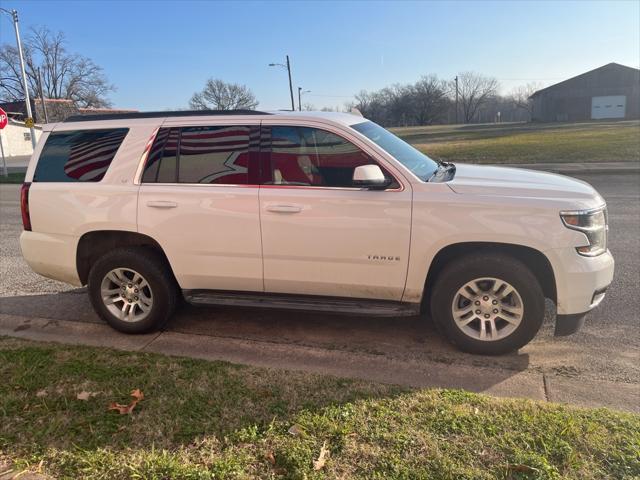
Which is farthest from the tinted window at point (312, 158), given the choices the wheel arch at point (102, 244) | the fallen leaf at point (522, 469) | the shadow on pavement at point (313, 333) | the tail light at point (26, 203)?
the tail light at point (26, 203)

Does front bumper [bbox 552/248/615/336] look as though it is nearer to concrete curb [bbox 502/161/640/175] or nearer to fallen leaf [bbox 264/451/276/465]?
fallen leaf [bbox 264/451/276/465]

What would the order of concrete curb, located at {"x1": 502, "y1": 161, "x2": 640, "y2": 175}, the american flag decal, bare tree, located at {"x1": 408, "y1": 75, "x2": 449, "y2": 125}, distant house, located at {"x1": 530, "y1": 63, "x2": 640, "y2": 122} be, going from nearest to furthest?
1. the american flag decal
2. concrete curb, located at {"x1": 502, "y1": 161, "x2": 640, "y2": 175}
3. distant house, located at {"x1": 530, "y1": 63, "x2": 640, "y2": 122}
4. bare tree, located at {"x1": 408, "y1": 75, "x2": 449, "y2": 125}

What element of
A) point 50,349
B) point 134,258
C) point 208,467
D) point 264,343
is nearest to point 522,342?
point 264,343

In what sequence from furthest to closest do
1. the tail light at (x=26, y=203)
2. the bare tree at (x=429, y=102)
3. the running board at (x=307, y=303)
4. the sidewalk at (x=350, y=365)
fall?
the bare tree at (x=429, y=102), the tail light at (x=26, y=203), the running board at (x=307, y=303), the sidewalk at (x=350, y=365)

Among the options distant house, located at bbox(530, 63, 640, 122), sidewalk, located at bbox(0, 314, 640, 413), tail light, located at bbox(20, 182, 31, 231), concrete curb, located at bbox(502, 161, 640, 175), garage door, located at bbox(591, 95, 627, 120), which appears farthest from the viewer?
garage door, located at bbox(591, 95, 627, 120)

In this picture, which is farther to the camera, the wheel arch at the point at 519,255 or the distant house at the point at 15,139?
the distant house at the point at 15,139

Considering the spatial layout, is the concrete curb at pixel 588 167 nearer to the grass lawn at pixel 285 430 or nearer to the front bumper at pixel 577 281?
the front bumper at pixel 577 281

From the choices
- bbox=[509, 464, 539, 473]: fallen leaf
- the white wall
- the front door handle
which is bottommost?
bbox=[509, 464, 539, 473]: fallen leaf

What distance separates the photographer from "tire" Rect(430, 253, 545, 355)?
356 centimetres

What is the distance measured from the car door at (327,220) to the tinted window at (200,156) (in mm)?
219

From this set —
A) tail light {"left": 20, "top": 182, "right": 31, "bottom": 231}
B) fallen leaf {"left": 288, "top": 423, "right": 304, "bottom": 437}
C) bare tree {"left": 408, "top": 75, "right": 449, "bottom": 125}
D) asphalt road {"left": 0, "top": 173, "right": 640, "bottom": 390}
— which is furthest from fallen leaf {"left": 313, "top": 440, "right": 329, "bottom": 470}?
bare tree {"left": 408, "top": 75, "right": 449, "bottom": 125}

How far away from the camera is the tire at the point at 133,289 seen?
13.7ft

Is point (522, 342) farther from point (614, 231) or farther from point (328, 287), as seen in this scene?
point (614, 231)

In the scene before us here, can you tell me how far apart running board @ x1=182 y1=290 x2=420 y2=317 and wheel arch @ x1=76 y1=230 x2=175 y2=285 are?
0.41 m
